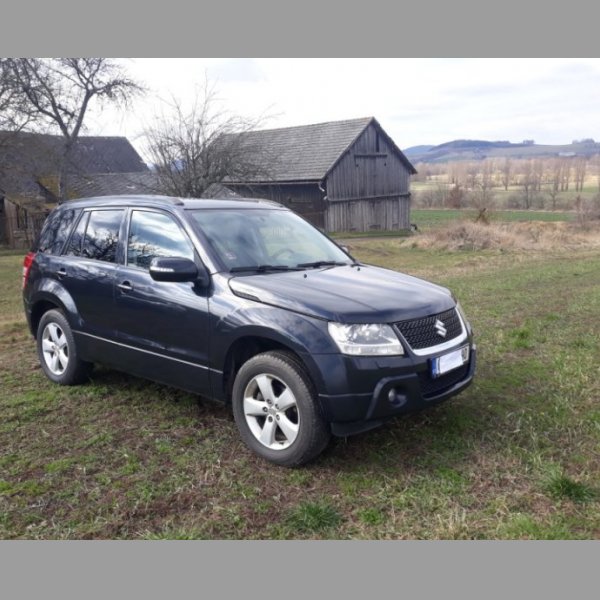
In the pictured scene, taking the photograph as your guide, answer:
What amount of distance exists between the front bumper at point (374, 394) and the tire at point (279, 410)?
13cm

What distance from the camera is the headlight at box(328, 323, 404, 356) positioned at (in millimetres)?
3752

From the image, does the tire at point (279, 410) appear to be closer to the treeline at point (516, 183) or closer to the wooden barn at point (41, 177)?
the wooden barn at point (41, 177)

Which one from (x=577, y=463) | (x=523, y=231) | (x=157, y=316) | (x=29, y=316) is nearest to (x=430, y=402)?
(x=577, y=463)

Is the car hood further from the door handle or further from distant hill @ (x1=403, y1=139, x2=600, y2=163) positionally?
distant hill @ (x1=403, y1=139, x2=600, y2=163)

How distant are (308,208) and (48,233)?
30.1 meters

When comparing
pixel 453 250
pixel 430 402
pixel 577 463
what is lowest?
pixel 453 250

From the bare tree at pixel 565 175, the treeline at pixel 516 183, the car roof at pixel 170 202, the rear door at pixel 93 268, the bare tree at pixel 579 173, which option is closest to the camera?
the car roof at pixel 170 202

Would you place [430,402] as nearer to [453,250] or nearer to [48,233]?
[48,233]

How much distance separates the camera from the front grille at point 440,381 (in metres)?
3.99

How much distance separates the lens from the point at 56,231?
6.00 metres

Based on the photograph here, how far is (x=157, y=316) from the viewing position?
15.4 feet

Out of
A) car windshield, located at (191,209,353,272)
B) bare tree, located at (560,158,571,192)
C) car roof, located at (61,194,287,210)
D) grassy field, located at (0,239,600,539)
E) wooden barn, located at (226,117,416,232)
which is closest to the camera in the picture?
grassy field, located at (0,239,600,539)

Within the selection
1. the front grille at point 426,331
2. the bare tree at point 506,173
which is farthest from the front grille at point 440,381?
the bare tree at point 506,173

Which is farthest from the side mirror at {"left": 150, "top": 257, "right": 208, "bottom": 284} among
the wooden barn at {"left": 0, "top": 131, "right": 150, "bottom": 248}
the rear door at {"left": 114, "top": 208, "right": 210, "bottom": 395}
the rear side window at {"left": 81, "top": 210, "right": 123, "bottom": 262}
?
the wooden barn at {"left": 0, "top": 131, "right": 150, "bottom": 248}
